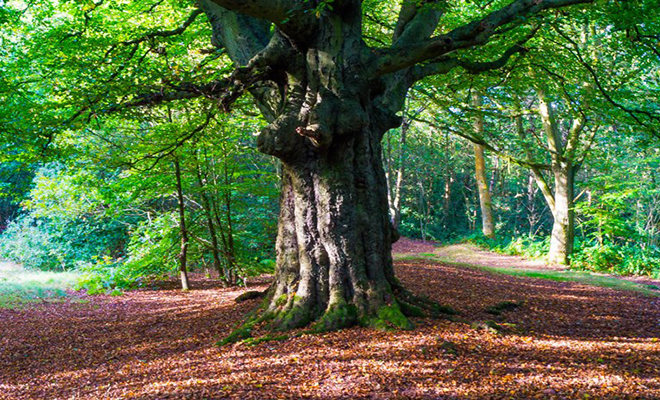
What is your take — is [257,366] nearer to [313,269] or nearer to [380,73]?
[313,269]

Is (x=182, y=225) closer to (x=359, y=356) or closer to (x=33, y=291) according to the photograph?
(x=33, y=291)

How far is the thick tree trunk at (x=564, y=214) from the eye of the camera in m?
13.7

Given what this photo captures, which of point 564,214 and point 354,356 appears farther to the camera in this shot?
point 564,214

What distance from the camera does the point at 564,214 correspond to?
13.8 m

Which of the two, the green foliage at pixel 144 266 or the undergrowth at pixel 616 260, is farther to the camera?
the undergrowth at pixel 616 260

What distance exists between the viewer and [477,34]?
15.4 feet

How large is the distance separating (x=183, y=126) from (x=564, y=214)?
11782mm

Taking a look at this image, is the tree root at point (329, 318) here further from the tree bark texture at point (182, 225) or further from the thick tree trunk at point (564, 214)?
the thick tree trunk at point (564, 214)

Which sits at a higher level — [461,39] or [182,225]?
[461,39]

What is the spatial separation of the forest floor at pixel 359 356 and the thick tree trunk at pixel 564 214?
7092 mm

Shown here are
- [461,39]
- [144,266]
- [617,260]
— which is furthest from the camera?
[617,260]

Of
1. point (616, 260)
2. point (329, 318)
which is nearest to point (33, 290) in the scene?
point (329, 318)

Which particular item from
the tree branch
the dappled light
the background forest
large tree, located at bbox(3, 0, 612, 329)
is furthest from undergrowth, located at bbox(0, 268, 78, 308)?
the tree branch

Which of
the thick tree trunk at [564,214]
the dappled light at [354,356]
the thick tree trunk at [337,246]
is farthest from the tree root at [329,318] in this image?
the thick tree trunk at [564,214]
